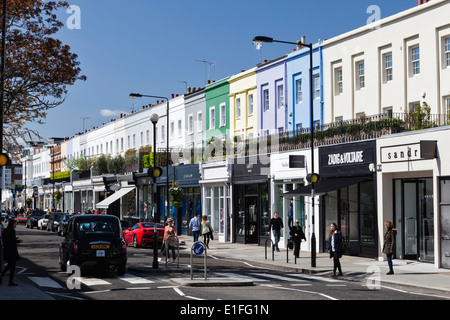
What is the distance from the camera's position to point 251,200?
3856cm

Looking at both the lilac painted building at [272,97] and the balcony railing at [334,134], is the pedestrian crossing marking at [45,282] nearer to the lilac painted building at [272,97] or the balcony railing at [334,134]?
A: the balcony railing at [334,134]

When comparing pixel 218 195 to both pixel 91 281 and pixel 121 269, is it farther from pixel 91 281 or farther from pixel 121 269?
pixel 91 281

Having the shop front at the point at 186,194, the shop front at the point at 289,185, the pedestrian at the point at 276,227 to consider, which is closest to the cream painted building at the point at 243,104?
the shop front at the point at 186,194

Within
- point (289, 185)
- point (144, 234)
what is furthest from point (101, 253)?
point (289, 185)

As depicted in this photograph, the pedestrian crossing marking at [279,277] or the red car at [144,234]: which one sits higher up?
the red car at [144,234]

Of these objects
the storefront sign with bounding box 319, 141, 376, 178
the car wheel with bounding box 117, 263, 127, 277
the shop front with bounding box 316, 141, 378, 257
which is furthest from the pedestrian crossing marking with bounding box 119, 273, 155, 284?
the storefront sign with bounding box 319, 141, 376, 178

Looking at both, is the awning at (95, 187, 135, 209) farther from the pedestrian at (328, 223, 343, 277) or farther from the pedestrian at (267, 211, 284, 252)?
the pedestrian at (328, 223, 343, 277)

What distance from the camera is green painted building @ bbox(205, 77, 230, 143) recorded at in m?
47.4

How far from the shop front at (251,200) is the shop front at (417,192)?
9919mm

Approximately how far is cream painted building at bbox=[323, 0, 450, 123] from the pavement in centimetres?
860

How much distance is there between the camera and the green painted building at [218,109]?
47375 mm

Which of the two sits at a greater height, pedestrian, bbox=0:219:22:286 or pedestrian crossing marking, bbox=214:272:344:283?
pedestrian, bbox=0:219:22:286

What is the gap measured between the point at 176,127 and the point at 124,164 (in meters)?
9.26

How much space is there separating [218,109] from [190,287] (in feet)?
102
